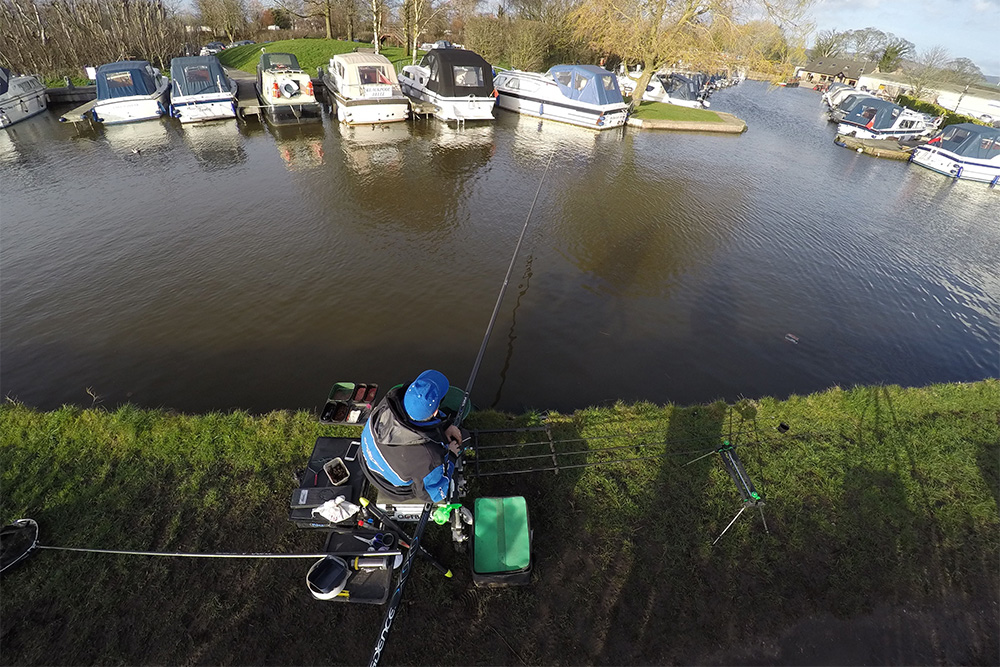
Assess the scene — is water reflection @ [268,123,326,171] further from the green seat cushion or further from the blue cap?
the green seat cushion

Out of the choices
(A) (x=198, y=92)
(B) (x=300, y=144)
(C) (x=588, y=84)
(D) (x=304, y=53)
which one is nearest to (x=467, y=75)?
(C) (x=588, y=84)

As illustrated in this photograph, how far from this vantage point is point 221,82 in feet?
76.5

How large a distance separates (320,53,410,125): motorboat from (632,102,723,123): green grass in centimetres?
1525

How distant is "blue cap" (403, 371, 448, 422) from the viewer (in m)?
4.32

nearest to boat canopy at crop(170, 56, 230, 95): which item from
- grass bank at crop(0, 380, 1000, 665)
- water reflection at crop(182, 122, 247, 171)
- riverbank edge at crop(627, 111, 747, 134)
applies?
water reflection at crop(182, 122, 247, 171)

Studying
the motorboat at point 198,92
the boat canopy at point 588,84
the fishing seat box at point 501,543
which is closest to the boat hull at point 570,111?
the boat canopy at point 588,84

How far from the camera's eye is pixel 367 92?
23.3 metres

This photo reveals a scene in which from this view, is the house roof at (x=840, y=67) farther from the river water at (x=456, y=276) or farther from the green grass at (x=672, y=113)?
the river water at (x=456, y=276)

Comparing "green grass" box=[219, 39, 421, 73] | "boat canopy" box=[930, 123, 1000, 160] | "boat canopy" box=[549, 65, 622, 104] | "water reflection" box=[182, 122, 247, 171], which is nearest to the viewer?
"water reflection" box=[182, 122, 247, 171]

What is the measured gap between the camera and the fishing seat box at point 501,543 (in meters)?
4.92

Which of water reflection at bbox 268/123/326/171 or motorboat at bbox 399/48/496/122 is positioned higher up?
motorboat at bbox 399/48/496/122

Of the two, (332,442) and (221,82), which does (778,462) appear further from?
(221,82)

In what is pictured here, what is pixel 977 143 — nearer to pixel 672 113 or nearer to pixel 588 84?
pixel 672 113

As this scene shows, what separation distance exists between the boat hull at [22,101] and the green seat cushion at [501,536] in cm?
3100
